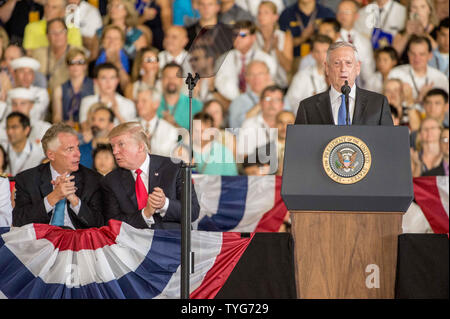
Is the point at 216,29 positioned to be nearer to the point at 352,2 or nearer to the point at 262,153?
the point at 262,153

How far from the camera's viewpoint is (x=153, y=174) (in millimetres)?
4574

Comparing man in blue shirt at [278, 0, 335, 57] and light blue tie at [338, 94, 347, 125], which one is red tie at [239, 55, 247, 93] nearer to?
man in blue shirt at [278, 0, 335, 57]

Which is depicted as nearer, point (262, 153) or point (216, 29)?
point (216, 29)

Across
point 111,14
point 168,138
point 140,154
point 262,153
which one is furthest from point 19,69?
point 140,154

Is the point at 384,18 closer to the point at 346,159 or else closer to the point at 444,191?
the point at 444,191

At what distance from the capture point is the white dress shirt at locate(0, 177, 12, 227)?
14.7ft

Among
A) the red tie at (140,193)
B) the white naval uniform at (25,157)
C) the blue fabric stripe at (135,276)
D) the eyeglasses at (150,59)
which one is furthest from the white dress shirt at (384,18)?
the blue fabric stripe at (135,276)

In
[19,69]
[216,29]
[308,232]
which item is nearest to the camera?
[308,232]

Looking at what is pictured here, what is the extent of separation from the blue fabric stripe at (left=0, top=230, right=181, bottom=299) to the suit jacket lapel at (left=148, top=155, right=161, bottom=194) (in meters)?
0.76

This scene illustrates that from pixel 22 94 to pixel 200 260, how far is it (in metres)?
4.16

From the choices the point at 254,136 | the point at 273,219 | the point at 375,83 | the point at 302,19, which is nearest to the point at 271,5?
the point at 302,19

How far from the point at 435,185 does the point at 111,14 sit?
3.82 m
